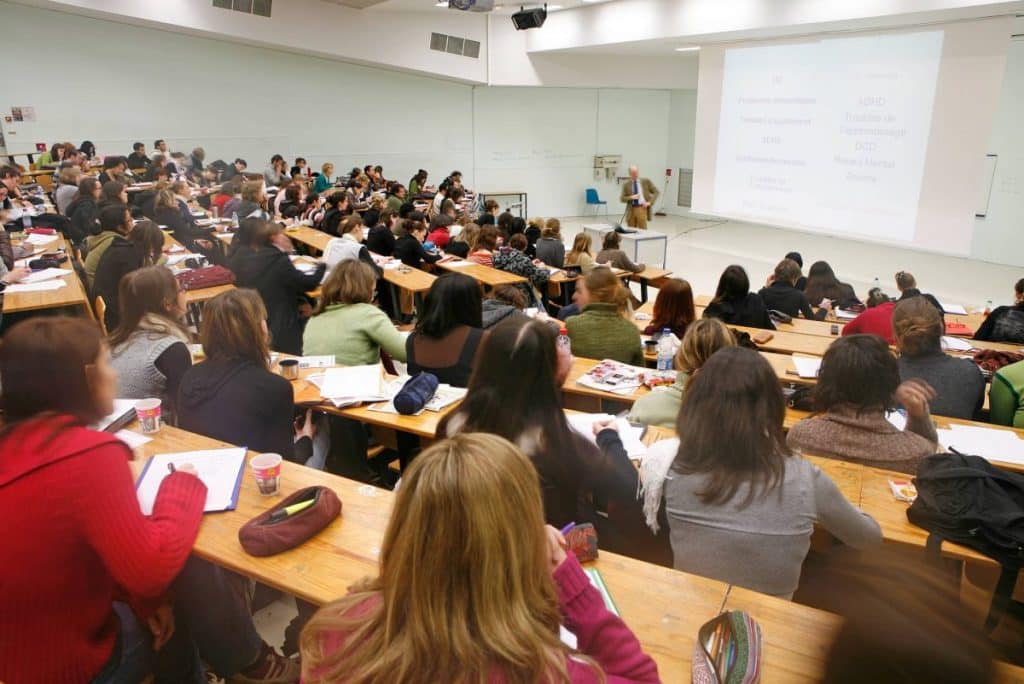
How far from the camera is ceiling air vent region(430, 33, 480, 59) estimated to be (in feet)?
42.0

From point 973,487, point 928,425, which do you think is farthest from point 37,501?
point 928,425

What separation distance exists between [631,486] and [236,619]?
1.46 m

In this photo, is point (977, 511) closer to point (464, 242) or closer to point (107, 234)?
point (107, 234)

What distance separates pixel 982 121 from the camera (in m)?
6.03

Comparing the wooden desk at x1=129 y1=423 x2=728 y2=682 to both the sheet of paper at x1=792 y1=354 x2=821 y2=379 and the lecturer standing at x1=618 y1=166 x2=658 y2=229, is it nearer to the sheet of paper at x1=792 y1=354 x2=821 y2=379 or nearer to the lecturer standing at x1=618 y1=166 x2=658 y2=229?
the sheet of paper at x1=792 y1=354 x2=821 y2=379

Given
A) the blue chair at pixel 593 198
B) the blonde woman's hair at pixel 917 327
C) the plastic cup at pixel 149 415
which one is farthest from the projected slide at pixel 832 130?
the blue chair at pixel 593 198

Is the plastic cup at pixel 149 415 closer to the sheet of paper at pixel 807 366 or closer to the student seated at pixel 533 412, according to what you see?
the student seated at pixel 533 412

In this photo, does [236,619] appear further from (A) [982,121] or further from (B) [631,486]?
(A) [982,121]

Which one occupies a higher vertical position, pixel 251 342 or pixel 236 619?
pixel 251 342

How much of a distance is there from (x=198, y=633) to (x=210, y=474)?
1.73ft

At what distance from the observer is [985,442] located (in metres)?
3.09

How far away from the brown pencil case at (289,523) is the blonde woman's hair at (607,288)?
2629 millimetres

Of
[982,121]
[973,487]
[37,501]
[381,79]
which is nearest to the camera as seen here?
[37,501]

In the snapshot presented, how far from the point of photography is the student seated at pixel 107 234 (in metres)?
5.74
